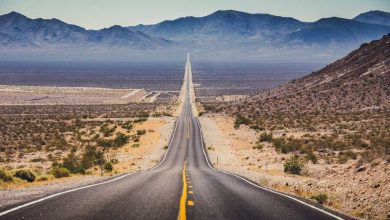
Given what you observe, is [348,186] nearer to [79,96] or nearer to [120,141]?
[120,141]

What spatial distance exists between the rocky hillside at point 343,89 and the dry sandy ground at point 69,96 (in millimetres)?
62288

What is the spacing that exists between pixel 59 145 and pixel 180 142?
17.4m

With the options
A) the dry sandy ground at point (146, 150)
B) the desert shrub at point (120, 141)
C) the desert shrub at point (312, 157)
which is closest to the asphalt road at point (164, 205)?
the desert shrub at point (312, 157)

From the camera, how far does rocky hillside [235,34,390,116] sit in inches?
3270

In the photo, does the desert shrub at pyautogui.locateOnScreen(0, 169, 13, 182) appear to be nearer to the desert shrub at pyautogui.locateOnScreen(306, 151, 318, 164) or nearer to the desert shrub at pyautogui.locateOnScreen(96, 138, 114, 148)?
the desert shrub at pyautogui.locateOnScreen(306, 151, 318, 164)

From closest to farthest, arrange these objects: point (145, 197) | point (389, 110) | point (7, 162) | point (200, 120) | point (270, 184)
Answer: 1. point (145, 197)
2. point (270, 184)
3. point (7, 162)
4. point (389, 110)
5. point (200, 120)

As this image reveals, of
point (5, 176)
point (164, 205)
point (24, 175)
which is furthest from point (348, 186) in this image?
point (24, 175)

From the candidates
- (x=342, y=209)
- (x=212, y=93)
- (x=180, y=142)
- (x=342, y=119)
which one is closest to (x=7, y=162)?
(x=180, y=142)

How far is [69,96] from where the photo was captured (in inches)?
6457

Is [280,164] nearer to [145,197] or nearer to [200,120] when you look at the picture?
[145,197]

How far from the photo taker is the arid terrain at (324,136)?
53.5 ft

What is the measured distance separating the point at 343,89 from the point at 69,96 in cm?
10901

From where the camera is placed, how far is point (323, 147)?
43562mm

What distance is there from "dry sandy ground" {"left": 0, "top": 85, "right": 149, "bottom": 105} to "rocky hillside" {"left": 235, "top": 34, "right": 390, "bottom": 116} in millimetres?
62288
